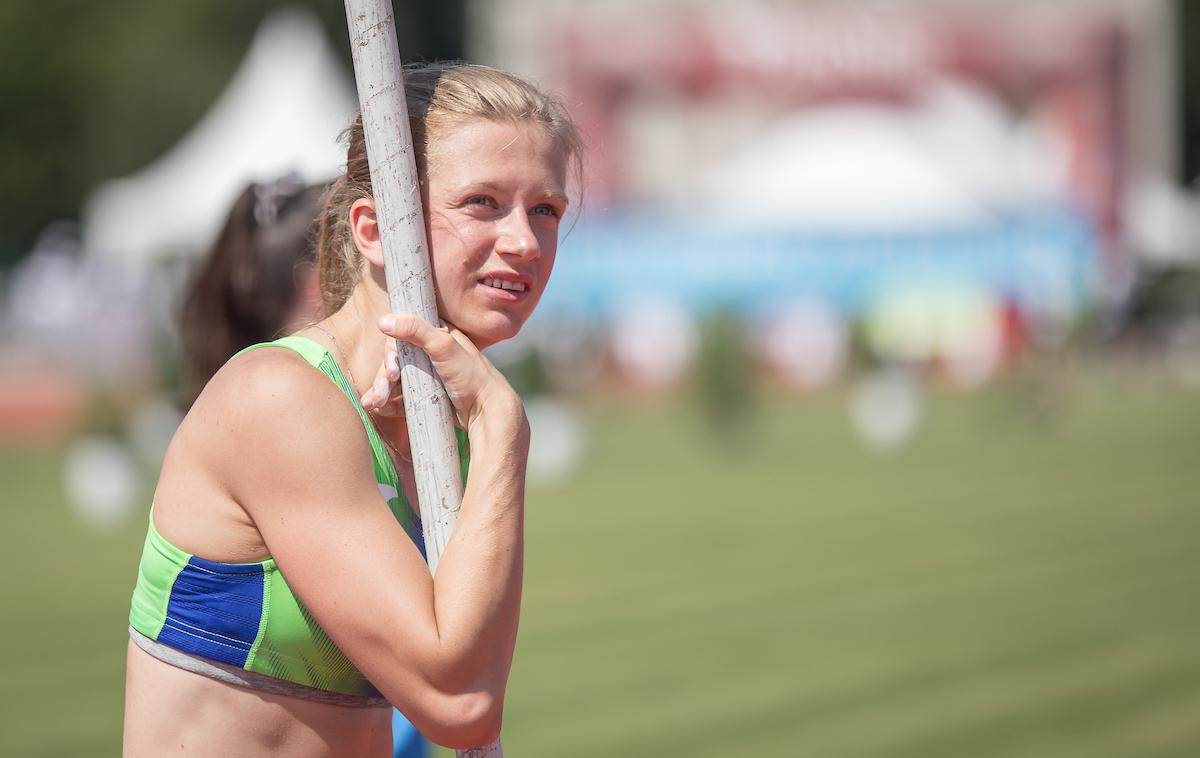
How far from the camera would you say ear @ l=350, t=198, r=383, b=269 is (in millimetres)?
2158

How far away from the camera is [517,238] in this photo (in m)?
2.13

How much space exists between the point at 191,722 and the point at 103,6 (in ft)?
195

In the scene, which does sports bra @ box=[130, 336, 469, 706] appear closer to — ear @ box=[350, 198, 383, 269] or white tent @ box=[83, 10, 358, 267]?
ear @ box=[350, 198, 383, 269]

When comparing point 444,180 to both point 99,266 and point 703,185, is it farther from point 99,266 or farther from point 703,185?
point 703,185

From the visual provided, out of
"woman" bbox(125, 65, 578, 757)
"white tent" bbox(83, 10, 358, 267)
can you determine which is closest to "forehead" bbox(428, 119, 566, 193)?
"woman" bbox(125, 65, 578, 757)

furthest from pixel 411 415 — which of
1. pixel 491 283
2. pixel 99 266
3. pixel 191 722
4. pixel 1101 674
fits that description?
pixel 99 266

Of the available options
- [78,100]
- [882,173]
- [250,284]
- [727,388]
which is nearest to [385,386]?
[250,284]

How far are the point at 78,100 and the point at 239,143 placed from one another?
2962 cm

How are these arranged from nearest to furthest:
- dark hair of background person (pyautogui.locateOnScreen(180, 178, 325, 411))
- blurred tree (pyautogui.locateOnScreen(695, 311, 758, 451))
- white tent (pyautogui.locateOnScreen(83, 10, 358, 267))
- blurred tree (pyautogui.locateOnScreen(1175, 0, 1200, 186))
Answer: dark hair of background person (pyautogui.locateOnScreen(180, 178, 325, 411)) < blurred tree (pyautogui.locateOnScreen(695, 311, 758, 451)) < white tent (pyautogui.locateOnScreen(83, 10, 358, 267)) < blurred tree (pyautogui.locateOnScreen(1175, 0, 1200, 186))

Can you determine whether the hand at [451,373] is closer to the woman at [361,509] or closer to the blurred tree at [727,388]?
the woman at [361,509]

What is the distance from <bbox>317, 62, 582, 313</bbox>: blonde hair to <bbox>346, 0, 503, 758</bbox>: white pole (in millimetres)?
94

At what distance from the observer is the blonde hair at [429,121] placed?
2135 mm

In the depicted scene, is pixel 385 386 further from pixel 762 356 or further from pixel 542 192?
pixel 762 356

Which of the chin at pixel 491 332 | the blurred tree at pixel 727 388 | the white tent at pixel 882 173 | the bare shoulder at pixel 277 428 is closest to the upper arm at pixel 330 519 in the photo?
the bare shoulder at pixel 277 428
